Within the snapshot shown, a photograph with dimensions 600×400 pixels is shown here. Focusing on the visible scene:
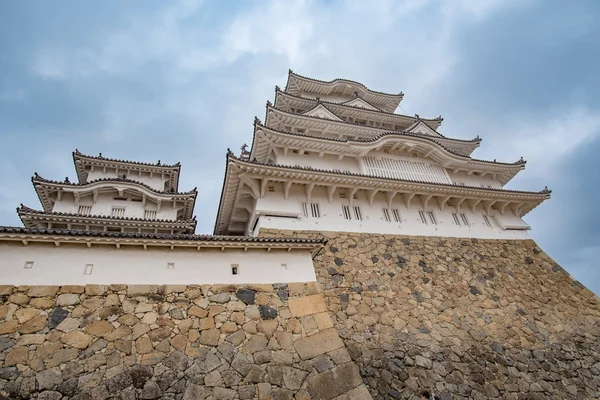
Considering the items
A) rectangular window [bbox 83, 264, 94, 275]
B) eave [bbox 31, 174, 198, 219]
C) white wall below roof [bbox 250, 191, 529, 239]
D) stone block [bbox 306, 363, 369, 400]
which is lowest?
stone block [bbox 306, 363, 369, 400]

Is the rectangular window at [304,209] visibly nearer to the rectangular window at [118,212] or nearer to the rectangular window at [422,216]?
the rectangular window at [422,216]

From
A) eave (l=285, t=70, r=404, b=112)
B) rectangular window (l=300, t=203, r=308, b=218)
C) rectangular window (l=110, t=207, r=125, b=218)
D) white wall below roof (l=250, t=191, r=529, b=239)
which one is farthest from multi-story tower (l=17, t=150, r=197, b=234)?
eave (l=285, t=70, r=404, b=112)

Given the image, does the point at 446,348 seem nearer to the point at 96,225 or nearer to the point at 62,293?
the point at 62,293

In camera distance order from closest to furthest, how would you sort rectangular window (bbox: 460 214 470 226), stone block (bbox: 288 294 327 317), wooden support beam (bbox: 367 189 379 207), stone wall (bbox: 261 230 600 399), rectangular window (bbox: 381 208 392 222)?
stone block (bbox: 288 294 327 317) < stone wall (bbox: 261 230 600 399) < wooden support beam (bbox: 367 189 379 207) < rectangular window (bbox: 381 208 392 222) < rectangular window (bbox: 460 214 470 226)

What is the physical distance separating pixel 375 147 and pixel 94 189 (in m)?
12.8

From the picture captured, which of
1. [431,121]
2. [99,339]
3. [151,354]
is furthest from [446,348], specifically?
[431,121]

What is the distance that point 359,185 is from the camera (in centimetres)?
1173

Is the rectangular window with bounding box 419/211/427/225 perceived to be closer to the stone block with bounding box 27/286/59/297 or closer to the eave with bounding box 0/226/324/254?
the eave with bounding box 0/226/324/254

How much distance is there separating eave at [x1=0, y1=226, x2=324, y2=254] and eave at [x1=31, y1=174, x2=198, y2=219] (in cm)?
715

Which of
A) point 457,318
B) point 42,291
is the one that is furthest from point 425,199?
point 42,291

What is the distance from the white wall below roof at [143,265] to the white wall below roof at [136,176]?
34.0ft

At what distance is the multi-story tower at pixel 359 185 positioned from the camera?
11034 millimetres

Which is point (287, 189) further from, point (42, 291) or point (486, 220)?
point (486, 220)

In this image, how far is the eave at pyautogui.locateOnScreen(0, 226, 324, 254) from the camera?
20.1 feet
